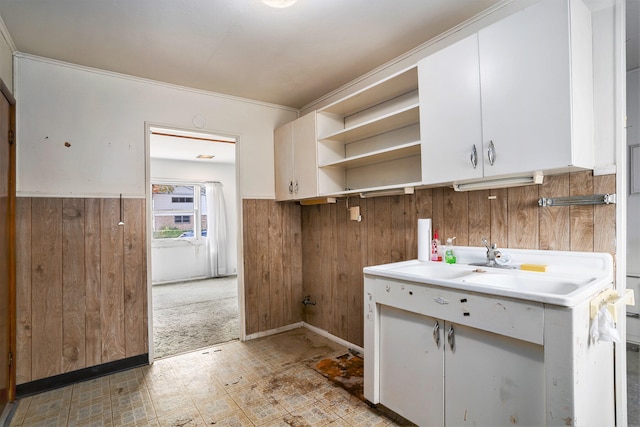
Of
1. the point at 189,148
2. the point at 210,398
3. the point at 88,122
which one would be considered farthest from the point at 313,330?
the point at 189,148

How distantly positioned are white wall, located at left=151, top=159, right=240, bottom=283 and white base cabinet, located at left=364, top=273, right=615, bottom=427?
4.75m

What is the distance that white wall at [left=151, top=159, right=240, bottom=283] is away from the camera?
6.52 metres

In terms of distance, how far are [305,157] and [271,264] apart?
1254 millimetres

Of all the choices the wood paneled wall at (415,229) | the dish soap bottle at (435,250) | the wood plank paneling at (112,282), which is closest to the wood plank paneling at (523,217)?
the wood paneled wall at (415,229)

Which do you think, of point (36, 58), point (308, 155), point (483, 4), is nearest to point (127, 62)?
point (36, 58)

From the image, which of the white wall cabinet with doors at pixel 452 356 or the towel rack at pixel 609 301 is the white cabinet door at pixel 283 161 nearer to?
the white wall cabinet with doors at pixel 452 356

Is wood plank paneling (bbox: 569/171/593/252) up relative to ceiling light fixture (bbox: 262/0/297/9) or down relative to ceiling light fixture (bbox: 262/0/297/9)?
down

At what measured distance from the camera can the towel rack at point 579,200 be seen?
5.19 ft

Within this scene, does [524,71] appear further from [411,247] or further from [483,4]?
[411,247]

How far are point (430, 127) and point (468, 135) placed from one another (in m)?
0.25

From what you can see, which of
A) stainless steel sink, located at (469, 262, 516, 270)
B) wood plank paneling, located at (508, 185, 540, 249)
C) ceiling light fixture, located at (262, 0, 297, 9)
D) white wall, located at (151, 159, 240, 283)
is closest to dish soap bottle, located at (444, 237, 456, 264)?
stainless steel sink, located at (469, 262, 516, 270)

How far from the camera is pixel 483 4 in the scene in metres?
1.93

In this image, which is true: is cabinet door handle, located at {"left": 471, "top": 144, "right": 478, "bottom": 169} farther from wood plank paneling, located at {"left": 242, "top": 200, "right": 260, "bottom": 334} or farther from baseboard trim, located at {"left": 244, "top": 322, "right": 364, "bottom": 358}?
wood plank paneling, located at {"left": 242, "top": 200, "right": 260, "bottom": 334}

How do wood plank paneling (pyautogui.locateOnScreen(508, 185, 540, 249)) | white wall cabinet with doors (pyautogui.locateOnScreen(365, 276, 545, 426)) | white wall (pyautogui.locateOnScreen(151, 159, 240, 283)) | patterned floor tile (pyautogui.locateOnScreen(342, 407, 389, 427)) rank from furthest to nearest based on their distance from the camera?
1. white wall (pyautogui.locateOnScreen(151, 159, 240, 283))
2. patterned floor tile (pyautogui.locateOnScreen(342, 407, 389, 427))
3. wood plank paneling (pyautogui.locateOnScreen(508, 185, 540, 249))
4. white wall cabinet with doors (pyautogui.locateOnScreen(365, 276, 545, 426))
